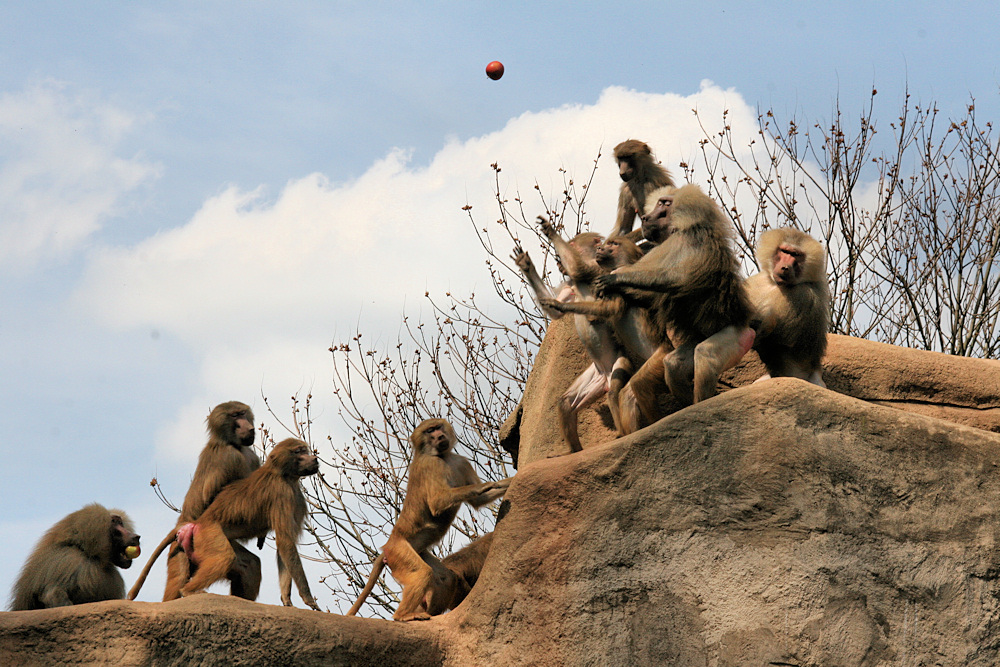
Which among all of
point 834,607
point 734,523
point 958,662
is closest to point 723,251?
point 734,523

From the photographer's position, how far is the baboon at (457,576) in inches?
263

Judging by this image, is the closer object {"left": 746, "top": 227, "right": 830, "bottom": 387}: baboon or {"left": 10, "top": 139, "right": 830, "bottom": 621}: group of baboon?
{"left": 10, "top": 139, "right": 830, "bottom": 621}: group of baboon

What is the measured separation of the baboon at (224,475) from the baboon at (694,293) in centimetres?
282

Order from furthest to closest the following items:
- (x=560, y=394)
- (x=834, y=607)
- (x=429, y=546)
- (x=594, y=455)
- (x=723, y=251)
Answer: (x=560, y=394)
(x=429, y=546)
(x=723, y=251)
(x=594, y=455)
(x=834, y=607)

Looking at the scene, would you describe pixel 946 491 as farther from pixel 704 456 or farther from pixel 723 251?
pixel 723 251

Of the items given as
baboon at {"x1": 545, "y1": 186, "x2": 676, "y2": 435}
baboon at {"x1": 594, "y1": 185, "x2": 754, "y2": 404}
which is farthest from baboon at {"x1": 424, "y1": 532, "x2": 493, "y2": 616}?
baboon at {"x1": 594, "y1": 185, "x2": 754, "y2": 404}

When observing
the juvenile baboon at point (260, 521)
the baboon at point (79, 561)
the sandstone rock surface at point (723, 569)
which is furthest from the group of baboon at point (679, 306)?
the baboon at point (79, 561)

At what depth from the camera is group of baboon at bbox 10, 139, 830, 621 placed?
6164 millimetres

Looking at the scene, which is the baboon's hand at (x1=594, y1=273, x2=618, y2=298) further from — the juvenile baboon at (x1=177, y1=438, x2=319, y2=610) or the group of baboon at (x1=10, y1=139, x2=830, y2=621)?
the juvenile baboon at (x1=177, y1=438, x2=319, y2=610)

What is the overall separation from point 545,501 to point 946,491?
208 cm

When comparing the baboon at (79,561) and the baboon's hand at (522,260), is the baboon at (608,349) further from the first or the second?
the baboon at (79,561)

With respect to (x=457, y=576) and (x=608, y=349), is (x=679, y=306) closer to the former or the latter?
(x=608, y=349)

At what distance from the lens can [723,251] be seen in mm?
6176

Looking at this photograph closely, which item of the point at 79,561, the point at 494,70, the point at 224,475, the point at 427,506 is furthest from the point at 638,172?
the point at 79,561
